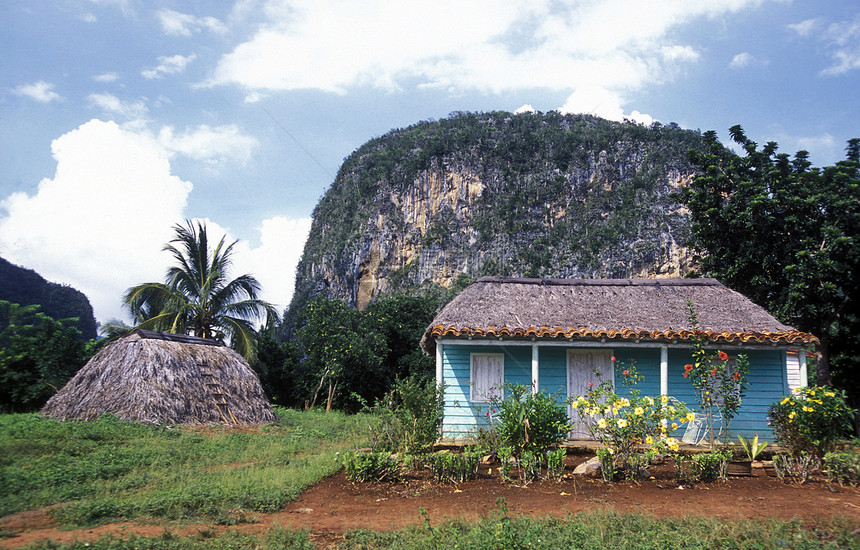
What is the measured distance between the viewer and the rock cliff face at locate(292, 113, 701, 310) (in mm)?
67812

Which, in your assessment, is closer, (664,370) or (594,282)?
(664,370)

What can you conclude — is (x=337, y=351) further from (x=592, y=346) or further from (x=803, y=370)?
(x=803, y=370)

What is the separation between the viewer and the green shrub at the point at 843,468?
296 inches

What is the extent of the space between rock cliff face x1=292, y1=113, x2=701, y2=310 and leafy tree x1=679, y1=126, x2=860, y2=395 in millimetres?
47464

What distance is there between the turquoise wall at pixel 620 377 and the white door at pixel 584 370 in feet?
0.40

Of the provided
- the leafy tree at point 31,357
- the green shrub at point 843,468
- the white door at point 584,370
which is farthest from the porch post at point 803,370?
the leafy tree at point 31,357

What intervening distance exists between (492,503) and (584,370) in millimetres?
5734

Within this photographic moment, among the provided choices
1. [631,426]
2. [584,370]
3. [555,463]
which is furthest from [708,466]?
[584,370]

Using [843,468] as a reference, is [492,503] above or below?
below

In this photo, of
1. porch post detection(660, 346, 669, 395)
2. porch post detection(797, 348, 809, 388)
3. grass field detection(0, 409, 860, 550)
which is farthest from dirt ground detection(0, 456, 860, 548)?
porch post detection(797, 348, 809, 388)

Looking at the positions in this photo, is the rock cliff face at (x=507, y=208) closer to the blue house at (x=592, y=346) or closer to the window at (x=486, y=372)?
the blue house at (x=592, y=346)

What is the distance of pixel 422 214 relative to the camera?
8581cm

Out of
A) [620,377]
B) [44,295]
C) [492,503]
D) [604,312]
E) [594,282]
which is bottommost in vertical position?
[492,503]

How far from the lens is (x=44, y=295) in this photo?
26.0 metres
